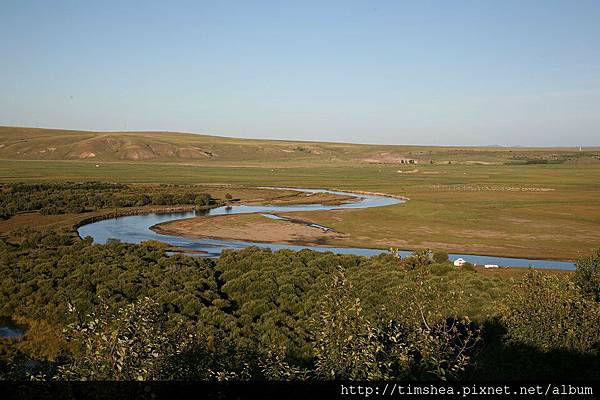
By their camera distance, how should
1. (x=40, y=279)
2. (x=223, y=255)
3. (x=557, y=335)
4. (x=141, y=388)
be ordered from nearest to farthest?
1. (x=141, y=388)
2. (x=557, y=335)
3. (x=40, y=279)
4. (x=223, y=255)

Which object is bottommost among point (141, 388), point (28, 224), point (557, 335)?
point (28, 224)

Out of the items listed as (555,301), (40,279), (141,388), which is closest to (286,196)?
(40,279)

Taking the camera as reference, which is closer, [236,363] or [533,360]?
[236,363]

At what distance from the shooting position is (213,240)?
5406cm

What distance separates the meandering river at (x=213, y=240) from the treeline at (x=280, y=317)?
631cm

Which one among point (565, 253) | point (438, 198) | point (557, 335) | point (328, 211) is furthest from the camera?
point (438, 198)

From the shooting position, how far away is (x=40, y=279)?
1315 inches

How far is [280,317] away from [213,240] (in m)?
28.4

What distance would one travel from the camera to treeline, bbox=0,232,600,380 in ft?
35.8

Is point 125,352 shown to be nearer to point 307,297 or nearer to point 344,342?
point 344,342

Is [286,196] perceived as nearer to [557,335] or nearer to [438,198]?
[438,198]

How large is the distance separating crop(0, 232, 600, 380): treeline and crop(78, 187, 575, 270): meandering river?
6.31m

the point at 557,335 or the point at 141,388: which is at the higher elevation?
the point at 141,388

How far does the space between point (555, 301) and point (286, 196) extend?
257 ft
